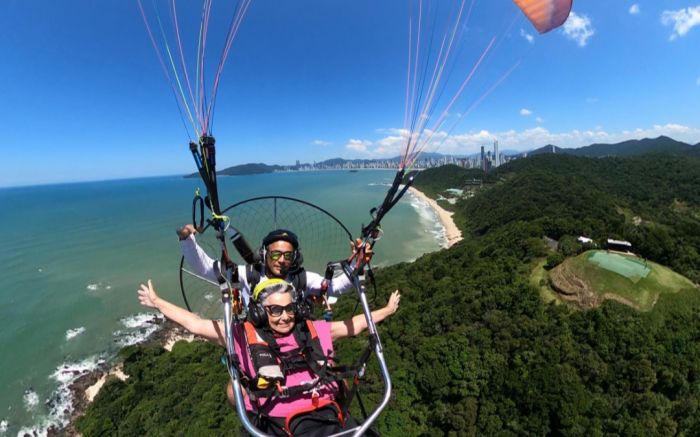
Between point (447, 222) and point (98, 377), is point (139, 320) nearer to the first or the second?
point (98, 377)

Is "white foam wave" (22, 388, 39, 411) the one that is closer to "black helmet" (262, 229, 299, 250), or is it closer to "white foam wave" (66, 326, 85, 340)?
"white foam wave" (66, 326, 85, 340)

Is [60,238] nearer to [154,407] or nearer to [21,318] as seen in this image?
[21,318]

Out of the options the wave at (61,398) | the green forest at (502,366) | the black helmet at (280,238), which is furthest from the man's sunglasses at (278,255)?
the wave at (61,398)

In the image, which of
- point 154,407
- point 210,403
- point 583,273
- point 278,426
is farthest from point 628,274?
point 154,407

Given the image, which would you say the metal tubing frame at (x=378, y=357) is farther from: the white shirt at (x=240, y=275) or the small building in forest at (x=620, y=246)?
the small building in forest at (x=620, y=246)

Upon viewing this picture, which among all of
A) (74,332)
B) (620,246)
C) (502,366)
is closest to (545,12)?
(502,366)

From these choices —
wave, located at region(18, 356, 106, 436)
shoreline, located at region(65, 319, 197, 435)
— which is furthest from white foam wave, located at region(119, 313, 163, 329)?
wave, located at region(18, 356, 106, 436)

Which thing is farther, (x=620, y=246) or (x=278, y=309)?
(x=620, y=246)
